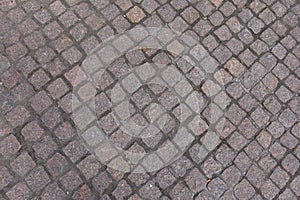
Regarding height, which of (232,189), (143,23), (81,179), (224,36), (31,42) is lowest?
(232,189)

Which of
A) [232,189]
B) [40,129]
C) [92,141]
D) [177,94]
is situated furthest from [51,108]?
[232,189]

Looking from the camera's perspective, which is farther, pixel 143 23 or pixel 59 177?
pixel 143 23

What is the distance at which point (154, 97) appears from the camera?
4242 mm

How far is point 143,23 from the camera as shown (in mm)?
4539

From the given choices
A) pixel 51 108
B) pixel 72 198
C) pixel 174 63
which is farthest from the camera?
pixel 174 63

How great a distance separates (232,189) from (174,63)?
138cm

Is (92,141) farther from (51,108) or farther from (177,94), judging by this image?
(177,94)

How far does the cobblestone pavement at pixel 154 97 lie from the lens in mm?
3900

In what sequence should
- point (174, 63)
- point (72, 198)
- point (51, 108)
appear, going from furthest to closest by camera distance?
point (174, 63), point (51, 108), point (72, 198)

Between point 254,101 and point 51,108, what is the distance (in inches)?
79.2

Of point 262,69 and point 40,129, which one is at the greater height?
point 40,129

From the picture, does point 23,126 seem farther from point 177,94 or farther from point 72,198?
point 177,94

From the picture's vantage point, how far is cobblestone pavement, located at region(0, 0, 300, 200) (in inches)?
154

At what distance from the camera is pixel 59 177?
385 centimetres
